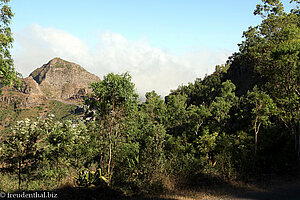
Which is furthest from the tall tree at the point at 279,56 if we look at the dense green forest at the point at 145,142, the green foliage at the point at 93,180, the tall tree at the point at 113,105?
the green foliage at the point at 93,180

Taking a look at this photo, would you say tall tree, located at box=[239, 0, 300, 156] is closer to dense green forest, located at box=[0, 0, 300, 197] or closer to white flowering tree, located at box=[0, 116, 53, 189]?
dense green forest, located at box=[0, 0, 300, 197]

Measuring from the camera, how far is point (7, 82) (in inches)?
290

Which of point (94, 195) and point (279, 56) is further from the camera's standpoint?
point (279, 56)

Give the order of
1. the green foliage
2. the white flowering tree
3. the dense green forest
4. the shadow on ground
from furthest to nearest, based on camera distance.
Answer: the white flowering tree
the dense green forest
the green foliage
the shadow on ground

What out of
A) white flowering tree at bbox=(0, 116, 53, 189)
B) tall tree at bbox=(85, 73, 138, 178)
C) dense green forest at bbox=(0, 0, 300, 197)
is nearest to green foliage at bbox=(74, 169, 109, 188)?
dense green forest at bbox=(0, 0, 300, 197)

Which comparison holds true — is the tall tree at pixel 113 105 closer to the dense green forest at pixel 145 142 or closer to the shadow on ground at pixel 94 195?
the dense green forest at pixel 145 142

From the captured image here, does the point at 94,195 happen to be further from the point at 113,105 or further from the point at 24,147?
the point at 24,147

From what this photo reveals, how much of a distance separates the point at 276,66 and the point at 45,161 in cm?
1572

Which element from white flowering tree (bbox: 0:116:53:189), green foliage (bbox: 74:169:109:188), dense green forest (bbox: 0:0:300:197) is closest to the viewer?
green foliage (bbox: 74:169:109:188)

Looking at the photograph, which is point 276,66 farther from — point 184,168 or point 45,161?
point 45,161

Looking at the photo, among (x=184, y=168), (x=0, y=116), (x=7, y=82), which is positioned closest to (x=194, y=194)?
(x=184, y=168)

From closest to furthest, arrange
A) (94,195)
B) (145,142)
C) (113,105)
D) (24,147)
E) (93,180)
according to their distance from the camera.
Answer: (94,195)
(93,180)
(113,105)
(145,142)
(24,147)

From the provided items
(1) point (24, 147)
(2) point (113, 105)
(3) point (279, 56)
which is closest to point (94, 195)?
(2) point (113, 105)

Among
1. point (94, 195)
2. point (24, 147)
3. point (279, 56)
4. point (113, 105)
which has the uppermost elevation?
point (279, 56)
